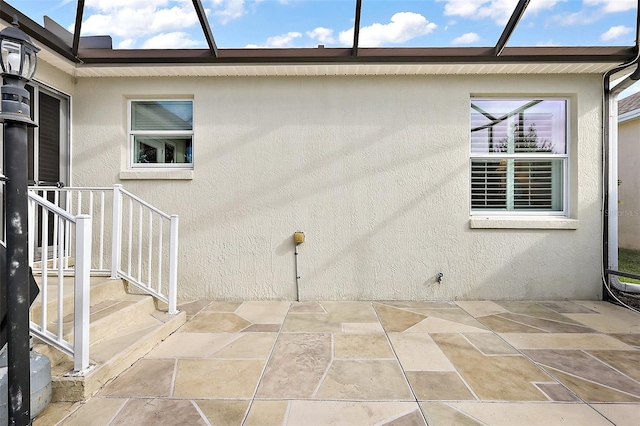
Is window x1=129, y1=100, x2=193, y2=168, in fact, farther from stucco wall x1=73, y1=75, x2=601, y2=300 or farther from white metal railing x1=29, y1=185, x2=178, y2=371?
white metal railing x1=29, y1=185, x2=178, y2=371

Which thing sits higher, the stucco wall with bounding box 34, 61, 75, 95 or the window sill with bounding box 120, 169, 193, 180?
the stucco wall with bounding box 34, 61, 75, 95

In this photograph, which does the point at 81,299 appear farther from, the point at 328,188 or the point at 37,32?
the point at 37,32

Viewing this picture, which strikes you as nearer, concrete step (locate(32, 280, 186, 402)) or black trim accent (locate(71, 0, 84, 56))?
concrete step (locate(32, 280, 186, 402))

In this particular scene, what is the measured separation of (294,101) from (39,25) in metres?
2.77

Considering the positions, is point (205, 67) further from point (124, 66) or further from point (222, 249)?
point (222, 249)

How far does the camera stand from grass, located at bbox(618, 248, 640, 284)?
4.27 metres

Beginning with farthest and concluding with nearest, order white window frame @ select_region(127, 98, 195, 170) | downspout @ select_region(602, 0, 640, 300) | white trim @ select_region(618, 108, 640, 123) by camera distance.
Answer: white trim @ select_region(618, 108, 640, 123), white window frame @ select_region(127, 98, 195, 170), downspout @ select_region(602, 0, 640, 300)

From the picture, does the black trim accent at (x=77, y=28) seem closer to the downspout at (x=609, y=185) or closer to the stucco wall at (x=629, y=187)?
the downspout at (x=609, y=185)

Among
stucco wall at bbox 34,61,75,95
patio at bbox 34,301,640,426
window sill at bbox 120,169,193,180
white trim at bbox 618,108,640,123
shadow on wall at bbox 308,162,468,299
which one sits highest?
white trim at bbox 618,108,640,123

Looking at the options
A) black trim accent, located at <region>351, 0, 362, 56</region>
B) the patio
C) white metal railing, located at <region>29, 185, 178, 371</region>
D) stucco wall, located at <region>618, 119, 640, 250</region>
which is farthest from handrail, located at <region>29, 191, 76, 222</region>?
stucco wall, located at <region>618, 119, 640, 250</region>

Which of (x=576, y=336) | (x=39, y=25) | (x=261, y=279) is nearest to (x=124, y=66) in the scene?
(x=39, y=25)

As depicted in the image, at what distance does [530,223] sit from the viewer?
3756mm

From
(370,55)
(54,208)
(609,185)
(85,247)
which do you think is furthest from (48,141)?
(609,185)

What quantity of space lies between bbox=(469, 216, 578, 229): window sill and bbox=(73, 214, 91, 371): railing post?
4008 millimetres
